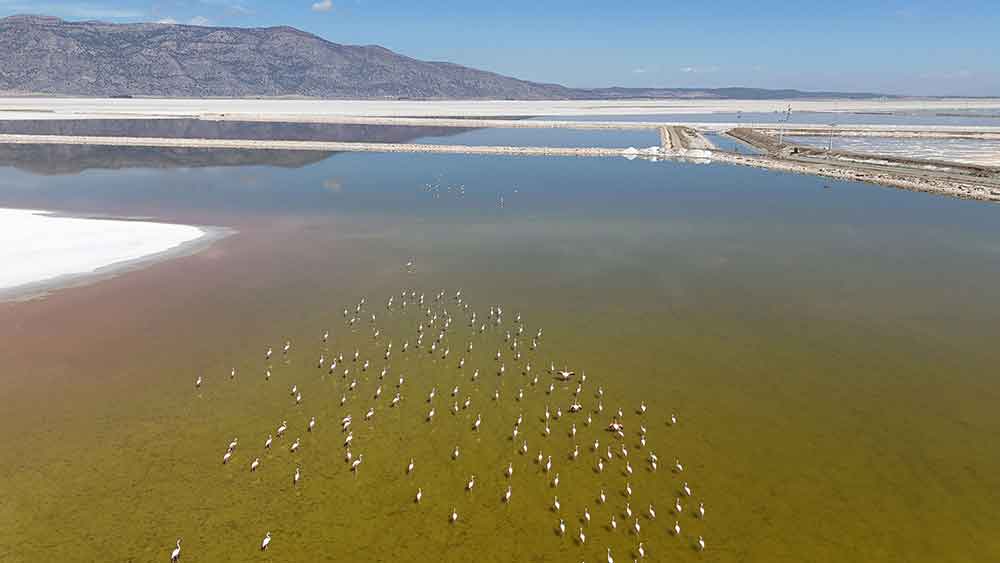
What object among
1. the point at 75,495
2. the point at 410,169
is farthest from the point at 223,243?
the point at 410,169

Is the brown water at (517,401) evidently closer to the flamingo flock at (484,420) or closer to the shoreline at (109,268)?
the flamingo flock at (484,420)

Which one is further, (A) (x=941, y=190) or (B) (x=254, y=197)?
(A) (x=941, y=190)

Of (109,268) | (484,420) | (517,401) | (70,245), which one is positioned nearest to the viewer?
(484,420)

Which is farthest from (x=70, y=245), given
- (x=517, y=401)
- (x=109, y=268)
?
(x=517, y=401)

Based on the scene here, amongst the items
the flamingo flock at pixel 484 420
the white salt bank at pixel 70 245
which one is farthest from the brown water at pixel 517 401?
the white salt bank at pixel 70 245

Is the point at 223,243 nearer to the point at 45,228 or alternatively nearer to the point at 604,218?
the point at 45,228

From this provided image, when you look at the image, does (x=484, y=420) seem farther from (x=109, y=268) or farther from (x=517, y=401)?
(x=109, y=268)
